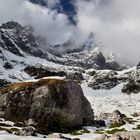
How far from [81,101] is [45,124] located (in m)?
10.6

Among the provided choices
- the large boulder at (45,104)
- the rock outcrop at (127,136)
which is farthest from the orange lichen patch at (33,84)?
the rock outcrop at (127,136)

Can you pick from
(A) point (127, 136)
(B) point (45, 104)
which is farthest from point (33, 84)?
(A) point (127, 136)

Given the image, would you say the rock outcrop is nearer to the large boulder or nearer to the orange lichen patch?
the large boulder

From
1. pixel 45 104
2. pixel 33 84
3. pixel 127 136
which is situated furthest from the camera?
pixel 33 84

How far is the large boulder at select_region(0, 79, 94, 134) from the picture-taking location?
58.1m

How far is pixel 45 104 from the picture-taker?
59031 millimetres

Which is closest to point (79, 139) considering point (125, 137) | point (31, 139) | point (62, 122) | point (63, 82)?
point (125, 137)

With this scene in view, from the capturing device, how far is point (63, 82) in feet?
206

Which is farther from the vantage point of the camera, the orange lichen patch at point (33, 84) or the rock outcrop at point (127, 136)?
the orange lichen patch at point (33, 84)

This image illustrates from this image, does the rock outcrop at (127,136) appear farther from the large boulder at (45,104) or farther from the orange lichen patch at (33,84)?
the orange lichen patch at (33,84)

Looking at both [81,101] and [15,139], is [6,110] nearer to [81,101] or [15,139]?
[81,101]

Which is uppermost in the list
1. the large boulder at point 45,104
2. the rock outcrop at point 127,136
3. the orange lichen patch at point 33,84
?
the orange lichen patch at point 33,84

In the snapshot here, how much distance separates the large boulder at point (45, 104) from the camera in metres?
58.1

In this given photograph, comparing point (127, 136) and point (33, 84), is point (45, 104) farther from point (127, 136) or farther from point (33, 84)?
point (127, 136)
